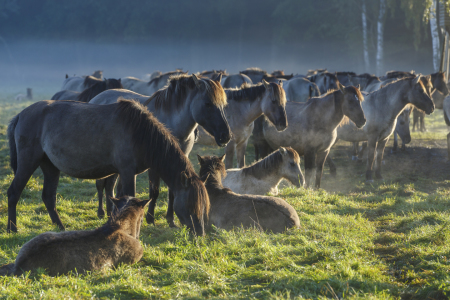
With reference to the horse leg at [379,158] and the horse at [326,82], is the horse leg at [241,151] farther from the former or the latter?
the horse at [326,82]

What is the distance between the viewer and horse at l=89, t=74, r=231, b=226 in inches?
223

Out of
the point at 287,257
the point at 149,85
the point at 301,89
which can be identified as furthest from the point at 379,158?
the point at 149,85

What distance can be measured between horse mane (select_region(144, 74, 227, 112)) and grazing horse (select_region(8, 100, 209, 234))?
Result: 40.4 inches

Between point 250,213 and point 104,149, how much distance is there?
2.11 metres

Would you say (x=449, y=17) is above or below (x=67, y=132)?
above

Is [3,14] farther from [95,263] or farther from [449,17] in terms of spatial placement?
[95,263]

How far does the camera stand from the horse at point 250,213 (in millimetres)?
5160

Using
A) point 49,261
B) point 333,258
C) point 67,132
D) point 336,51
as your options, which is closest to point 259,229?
point 333,258

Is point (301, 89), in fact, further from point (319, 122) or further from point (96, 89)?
point (96, 89)

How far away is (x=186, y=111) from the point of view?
5930 mm

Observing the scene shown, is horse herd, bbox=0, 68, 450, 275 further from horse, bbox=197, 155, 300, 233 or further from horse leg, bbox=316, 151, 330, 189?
horse leg, bbox=316, 151, 330, 189

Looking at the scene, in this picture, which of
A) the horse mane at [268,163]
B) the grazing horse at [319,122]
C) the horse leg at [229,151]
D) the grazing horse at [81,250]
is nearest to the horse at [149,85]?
the horse leg at [229,151]

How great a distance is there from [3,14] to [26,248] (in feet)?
213

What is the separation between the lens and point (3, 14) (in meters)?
56.9
